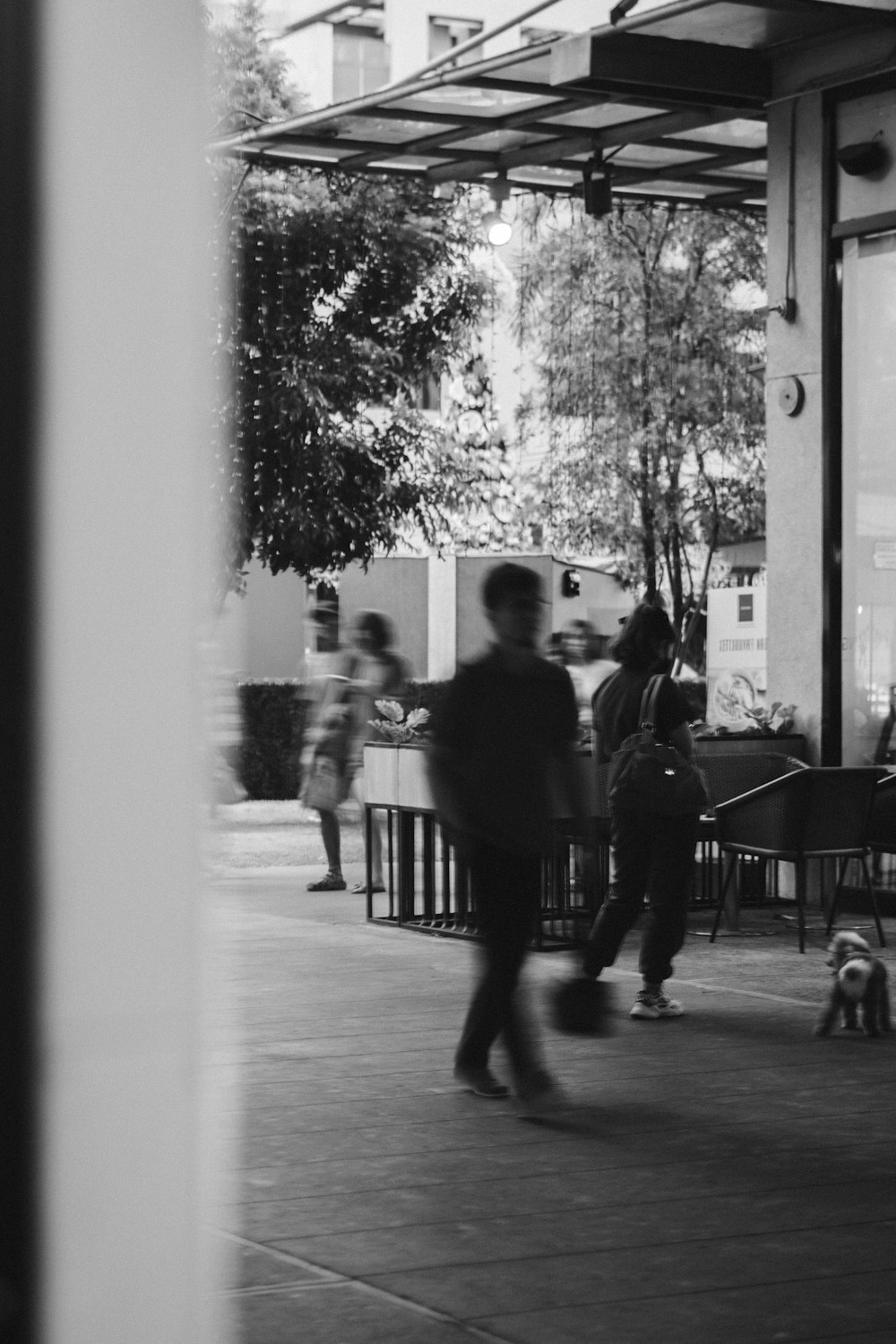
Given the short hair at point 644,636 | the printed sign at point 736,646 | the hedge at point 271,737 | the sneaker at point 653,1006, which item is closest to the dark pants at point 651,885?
the sneaker at point 653,1006

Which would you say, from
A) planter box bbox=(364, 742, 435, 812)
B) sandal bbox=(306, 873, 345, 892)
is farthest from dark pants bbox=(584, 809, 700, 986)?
sandal bbox=(306, 873, 345, 892)

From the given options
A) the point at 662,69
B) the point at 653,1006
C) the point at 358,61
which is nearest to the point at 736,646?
the point at 662,69

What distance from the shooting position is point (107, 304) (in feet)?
5.04

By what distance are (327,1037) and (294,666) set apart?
2859 cm

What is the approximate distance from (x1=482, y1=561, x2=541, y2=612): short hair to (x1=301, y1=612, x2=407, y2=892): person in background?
6.23 metres

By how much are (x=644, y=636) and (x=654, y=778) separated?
613 millimetres

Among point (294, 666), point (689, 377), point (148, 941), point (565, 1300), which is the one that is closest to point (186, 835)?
point (148, 941)

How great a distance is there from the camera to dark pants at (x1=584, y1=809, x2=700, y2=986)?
8.10m

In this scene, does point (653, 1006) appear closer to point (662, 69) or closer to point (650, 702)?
point (650, 702)

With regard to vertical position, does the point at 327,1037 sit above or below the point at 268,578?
below

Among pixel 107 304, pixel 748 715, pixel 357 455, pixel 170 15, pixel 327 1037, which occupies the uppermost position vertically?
pixel 357 455

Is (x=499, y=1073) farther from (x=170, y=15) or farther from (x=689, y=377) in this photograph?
(x=689, y=377)

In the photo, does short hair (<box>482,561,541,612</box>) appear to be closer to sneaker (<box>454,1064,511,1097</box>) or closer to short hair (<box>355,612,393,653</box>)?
sneaker (<box>454,1064,511,1097</box>)

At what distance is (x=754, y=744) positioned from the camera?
39.3 ft
